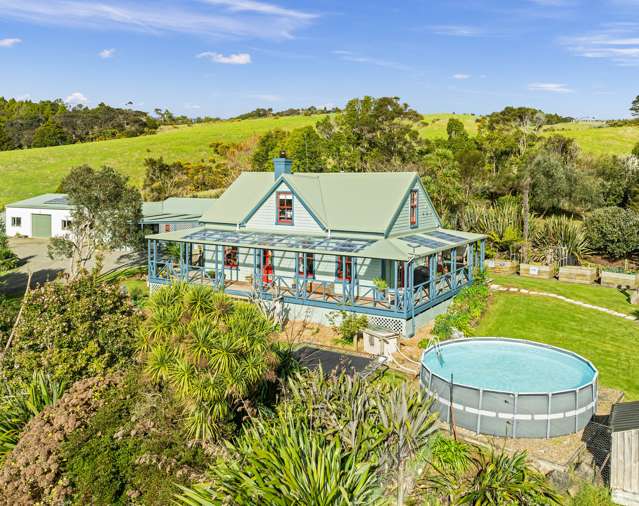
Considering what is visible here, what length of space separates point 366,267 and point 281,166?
802 centimetres

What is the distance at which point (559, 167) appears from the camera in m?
43.6

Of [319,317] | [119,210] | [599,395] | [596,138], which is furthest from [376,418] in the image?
[596,138]

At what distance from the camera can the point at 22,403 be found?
12281mm

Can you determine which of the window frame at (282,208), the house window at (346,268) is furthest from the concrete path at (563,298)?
the window frame at (282,208)

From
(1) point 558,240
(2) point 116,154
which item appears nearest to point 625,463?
(1) point 558,240

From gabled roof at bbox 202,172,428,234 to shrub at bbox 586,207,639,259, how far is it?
51.8 feet

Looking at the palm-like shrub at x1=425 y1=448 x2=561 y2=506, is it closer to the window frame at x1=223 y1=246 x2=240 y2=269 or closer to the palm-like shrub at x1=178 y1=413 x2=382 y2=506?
the palm-like shrub at x1=178 y1=413 x2=382 y2=506

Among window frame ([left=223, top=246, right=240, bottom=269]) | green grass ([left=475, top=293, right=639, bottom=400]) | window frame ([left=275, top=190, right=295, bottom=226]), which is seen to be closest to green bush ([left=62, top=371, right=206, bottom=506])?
green grass ([left=475, top=293, right=639, bottom=400])

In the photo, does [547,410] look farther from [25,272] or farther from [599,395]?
[25,272]

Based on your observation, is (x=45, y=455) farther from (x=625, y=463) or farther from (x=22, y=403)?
(x=625, y=463)

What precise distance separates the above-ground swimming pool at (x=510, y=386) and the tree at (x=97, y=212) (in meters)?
19.4

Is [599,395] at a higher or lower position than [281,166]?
lower

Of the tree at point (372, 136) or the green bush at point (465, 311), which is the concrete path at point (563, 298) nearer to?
the green bush at point (465, 311)

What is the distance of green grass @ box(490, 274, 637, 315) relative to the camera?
2508 centimetres
